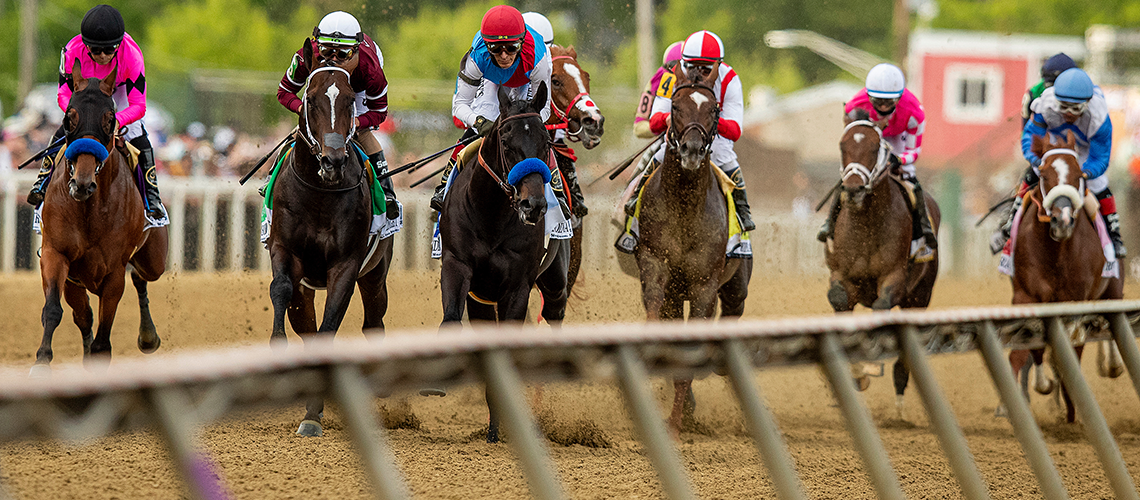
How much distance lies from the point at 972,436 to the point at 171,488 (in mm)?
5274

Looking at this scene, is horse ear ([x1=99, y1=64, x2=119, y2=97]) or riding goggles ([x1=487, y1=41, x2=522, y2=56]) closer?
riding goggles ([x1=487, y1=41, x2=522, y2=56])

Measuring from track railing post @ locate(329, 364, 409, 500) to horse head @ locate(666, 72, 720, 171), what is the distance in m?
4.96

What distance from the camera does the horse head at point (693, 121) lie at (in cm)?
694

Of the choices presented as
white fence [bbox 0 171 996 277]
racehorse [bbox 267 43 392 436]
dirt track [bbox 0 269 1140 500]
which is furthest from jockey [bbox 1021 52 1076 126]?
racehorse [bbox 267 43 392 436]

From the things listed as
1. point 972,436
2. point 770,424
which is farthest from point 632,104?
point 770,424

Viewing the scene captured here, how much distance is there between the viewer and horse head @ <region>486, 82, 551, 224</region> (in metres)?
5.94

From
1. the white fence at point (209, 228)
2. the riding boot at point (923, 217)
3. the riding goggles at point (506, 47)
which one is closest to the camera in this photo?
the riding goggles at point (506, 47)

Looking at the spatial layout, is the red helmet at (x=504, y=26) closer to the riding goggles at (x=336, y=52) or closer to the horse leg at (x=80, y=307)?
the riding goggles at (x=336, y=52)

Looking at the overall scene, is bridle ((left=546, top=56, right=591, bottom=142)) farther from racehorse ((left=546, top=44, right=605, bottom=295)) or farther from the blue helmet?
the blue helmet

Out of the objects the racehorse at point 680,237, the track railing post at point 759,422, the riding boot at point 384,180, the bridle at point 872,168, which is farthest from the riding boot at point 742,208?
the track railing post at point 759,422

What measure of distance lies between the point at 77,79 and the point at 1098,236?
682cm

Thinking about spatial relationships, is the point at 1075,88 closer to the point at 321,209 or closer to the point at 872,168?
the point at 872,168

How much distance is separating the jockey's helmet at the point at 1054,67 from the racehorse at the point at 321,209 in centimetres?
578

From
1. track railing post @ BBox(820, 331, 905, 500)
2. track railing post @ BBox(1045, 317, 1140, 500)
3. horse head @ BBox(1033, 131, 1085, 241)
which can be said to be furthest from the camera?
horse head @ BBox(1033, 131, 1085, 241)
